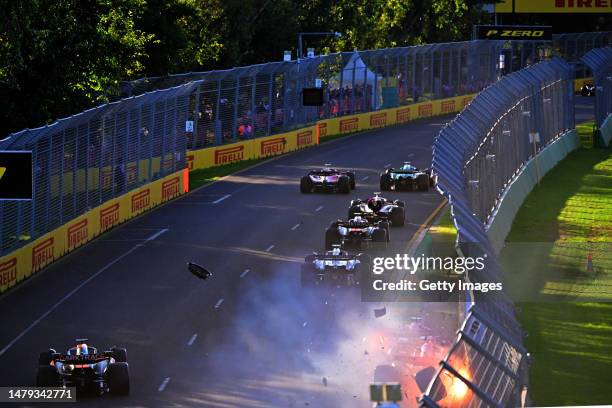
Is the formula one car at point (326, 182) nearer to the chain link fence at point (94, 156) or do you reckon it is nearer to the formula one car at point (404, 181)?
the formula one car at point (404, 181)

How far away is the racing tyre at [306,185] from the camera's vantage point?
48.7m

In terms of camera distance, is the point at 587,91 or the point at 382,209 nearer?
the point at 382,209

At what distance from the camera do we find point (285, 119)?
6412 cm

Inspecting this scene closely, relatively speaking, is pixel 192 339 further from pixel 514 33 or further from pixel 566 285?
pixel 514 33

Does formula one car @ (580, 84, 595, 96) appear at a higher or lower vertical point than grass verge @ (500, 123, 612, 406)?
higher

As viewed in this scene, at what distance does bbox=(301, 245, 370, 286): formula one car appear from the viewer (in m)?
32.0

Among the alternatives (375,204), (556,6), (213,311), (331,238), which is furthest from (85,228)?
(556,6)

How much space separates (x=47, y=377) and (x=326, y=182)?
2570 cm

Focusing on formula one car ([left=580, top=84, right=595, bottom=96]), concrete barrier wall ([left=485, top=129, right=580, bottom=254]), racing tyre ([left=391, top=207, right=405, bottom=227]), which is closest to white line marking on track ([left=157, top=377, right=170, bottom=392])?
concrete barrier wall ([left=485, top=129, right=580, bottom=254])

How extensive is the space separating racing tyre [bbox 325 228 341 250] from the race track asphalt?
54 cm

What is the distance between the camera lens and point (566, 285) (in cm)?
3128

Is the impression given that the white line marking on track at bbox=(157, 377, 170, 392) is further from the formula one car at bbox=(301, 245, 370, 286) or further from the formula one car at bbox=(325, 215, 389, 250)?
the formula one car at bbox=(325, 215, 389, 250)

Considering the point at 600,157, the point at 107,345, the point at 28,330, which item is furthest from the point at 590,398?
the point at 600,157

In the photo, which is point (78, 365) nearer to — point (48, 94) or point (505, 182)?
point (505, 182)
